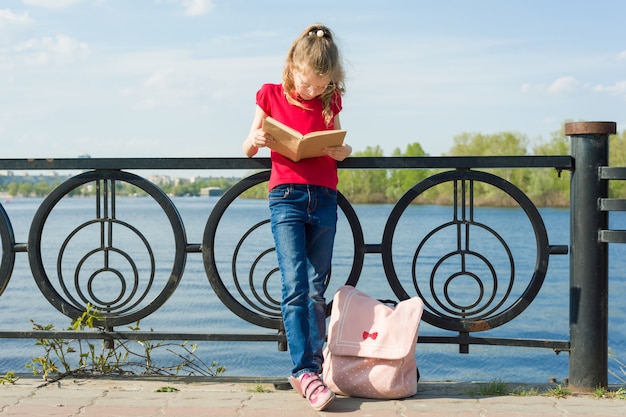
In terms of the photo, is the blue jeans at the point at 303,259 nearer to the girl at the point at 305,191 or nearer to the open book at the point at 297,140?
the girl at the point at 305,191

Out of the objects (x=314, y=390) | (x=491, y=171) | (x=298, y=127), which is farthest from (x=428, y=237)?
(x=491, y=171)

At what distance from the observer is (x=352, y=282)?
4098mm

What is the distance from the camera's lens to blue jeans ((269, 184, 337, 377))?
3.77 m

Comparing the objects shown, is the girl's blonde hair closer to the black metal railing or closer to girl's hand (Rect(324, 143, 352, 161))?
girl's hand (Rect(324, 143, 352, 161))

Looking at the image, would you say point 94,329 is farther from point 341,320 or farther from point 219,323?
point 219,323

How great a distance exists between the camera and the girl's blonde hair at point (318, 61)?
12.2 feet

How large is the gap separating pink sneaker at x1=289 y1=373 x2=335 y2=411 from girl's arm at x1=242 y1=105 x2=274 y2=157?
3.52ft

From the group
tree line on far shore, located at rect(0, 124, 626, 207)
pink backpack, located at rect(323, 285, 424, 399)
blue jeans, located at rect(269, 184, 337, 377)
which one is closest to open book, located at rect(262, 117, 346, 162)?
blue jeans, located at rect(269, 184, 337, 377)

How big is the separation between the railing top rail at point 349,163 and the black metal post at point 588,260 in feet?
0.36

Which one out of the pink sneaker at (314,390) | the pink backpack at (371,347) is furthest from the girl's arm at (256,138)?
the pink sneaker at (314,390)

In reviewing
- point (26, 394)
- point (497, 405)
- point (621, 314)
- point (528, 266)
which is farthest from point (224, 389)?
point (528, 266)

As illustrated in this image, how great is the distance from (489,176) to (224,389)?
172 centimetres

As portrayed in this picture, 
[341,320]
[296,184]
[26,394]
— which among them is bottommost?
[26,394]

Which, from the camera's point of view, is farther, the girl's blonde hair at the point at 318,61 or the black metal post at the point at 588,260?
the black metal post at the point at 588,260
